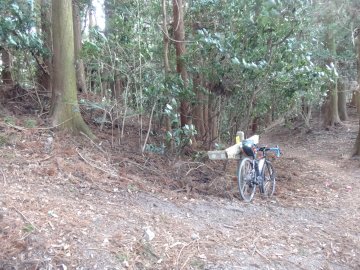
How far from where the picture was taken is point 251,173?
712cm

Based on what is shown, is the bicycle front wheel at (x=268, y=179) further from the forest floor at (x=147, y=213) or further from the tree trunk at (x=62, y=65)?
the tree trunk at (x=62, y=65)

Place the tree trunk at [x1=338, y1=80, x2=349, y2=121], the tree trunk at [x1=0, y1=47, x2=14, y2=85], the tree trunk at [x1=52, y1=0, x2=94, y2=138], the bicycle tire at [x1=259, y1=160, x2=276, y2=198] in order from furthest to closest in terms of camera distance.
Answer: the tree trunk at [x1=338, y1=80, x2=349, y2=121] < the tree trunk at [x1=0, y1=47, x2=14, y2=85] < the tree trunk at [x1=52, y1=0, x2=94, y2=138] < the bicycle tire at [x1=259, y1=160, x2=276, y2=198]

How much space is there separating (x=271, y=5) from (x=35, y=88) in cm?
571

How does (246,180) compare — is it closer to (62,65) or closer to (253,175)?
(253,175)

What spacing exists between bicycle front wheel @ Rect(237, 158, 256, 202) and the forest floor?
0.20m

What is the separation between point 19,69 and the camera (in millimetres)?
10461

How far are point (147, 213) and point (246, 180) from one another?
2.21m

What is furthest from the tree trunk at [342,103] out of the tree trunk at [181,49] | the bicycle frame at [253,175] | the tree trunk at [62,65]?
the tree trunk at [62,65]

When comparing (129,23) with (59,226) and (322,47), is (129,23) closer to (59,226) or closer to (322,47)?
(59,226)

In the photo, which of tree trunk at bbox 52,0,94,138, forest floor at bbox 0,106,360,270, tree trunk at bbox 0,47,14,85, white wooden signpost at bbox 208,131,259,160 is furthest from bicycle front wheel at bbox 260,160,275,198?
tree trunk at bbox 0,47,14,85

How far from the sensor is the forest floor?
4.22m

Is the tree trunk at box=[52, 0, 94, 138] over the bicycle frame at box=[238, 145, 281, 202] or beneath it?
over

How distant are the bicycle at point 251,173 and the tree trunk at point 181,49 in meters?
2.47

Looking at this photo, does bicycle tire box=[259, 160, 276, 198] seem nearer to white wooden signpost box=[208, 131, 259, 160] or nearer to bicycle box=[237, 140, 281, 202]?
bicycle box=[237, 140, 281, 202]
